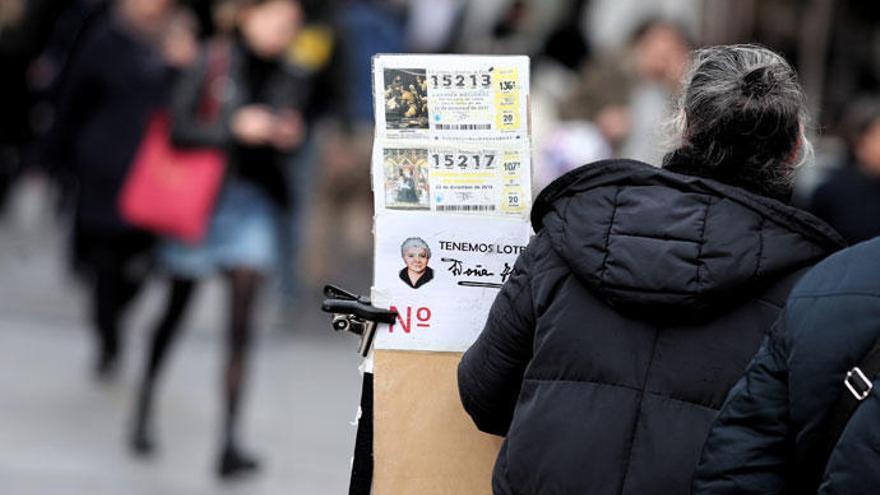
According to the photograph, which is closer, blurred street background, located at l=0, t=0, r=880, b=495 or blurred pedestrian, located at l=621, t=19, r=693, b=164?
blurred street background, located at l=0, t=0, r=880, b=495

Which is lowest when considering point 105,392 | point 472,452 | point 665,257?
point 105,392

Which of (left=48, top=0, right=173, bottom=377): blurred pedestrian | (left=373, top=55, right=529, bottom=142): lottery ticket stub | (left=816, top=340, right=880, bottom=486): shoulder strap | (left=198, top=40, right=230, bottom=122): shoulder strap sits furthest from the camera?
(left=48, top=0, right=173, bottom=377): blurred pedestrian

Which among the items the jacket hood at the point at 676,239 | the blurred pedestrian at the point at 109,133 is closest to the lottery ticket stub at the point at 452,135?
the jacket hood at the point at 676,239

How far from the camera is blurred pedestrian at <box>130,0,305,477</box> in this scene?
6.92 meters

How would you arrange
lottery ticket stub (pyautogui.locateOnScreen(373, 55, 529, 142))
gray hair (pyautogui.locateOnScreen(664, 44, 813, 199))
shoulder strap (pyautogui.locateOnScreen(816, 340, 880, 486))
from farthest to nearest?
lottery ticket stub (pyautogui.locateOnScreen(373, 55, 529, 142)), gray hair (pyautogui.locateOnScreen(664, 44, 813, 199)), shoulder strap (pyautogui.locateOnScreen(816, 340, 880, 486))

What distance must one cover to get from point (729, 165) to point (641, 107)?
589 cm

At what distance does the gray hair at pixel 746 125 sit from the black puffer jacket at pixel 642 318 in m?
0.11

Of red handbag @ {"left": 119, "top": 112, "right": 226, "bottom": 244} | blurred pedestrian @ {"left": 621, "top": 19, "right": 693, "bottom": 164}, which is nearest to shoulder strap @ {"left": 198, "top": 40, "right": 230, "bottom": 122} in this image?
red handbag @ {"left": 119, "top": 112, "right": 226, "bottom": 244}

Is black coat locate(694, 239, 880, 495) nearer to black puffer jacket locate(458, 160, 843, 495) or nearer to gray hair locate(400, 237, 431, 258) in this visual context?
black puffer jacket locate(458, 160, 843, 495)

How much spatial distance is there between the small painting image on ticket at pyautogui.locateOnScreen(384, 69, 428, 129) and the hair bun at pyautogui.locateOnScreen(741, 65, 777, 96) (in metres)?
0.68

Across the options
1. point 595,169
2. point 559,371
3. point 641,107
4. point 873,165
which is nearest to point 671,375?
point 559,371

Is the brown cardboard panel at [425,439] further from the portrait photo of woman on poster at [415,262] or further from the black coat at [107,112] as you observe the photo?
the black coat at [107,112]

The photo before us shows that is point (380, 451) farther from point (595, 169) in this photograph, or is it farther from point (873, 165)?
point (873, 165)

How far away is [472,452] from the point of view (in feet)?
12.2
